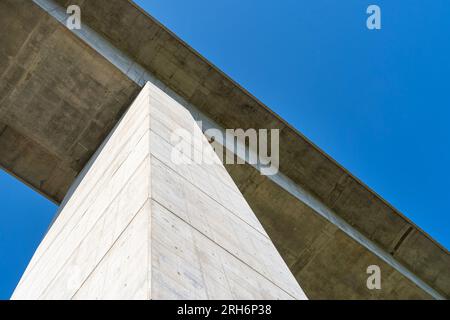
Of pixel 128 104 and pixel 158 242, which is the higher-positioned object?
pixel 158 242

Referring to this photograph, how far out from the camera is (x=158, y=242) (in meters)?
2.81

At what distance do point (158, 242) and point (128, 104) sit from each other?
24.4 ft

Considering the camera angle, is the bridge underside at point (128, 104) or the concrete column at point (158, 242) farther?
the bridge underside at point (128, 104)

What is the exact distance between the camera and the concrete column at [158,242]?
265cm

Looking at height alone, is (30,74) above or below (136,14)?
below

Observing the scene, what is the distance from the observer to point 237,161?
9891 mm

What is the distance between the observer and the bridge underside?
384 inches

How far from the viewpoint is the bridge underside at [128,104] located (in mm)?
9742

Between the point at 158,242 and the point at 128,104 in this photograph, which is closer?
the point at 158,242

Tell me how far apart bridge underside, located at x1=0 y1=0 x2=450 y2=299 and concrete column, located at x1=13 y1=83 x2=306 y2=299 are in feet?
15.3

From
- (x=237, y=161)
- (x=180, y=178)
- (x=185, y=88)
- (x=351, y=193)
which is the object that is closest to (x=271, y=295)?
(x=180, y=178)

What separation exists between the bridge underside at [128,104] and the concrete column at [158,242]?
4668mm

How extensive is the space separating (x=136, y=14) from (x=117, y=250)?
7986 mm

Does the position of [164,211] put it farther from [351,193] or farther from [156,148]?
[351,193]
